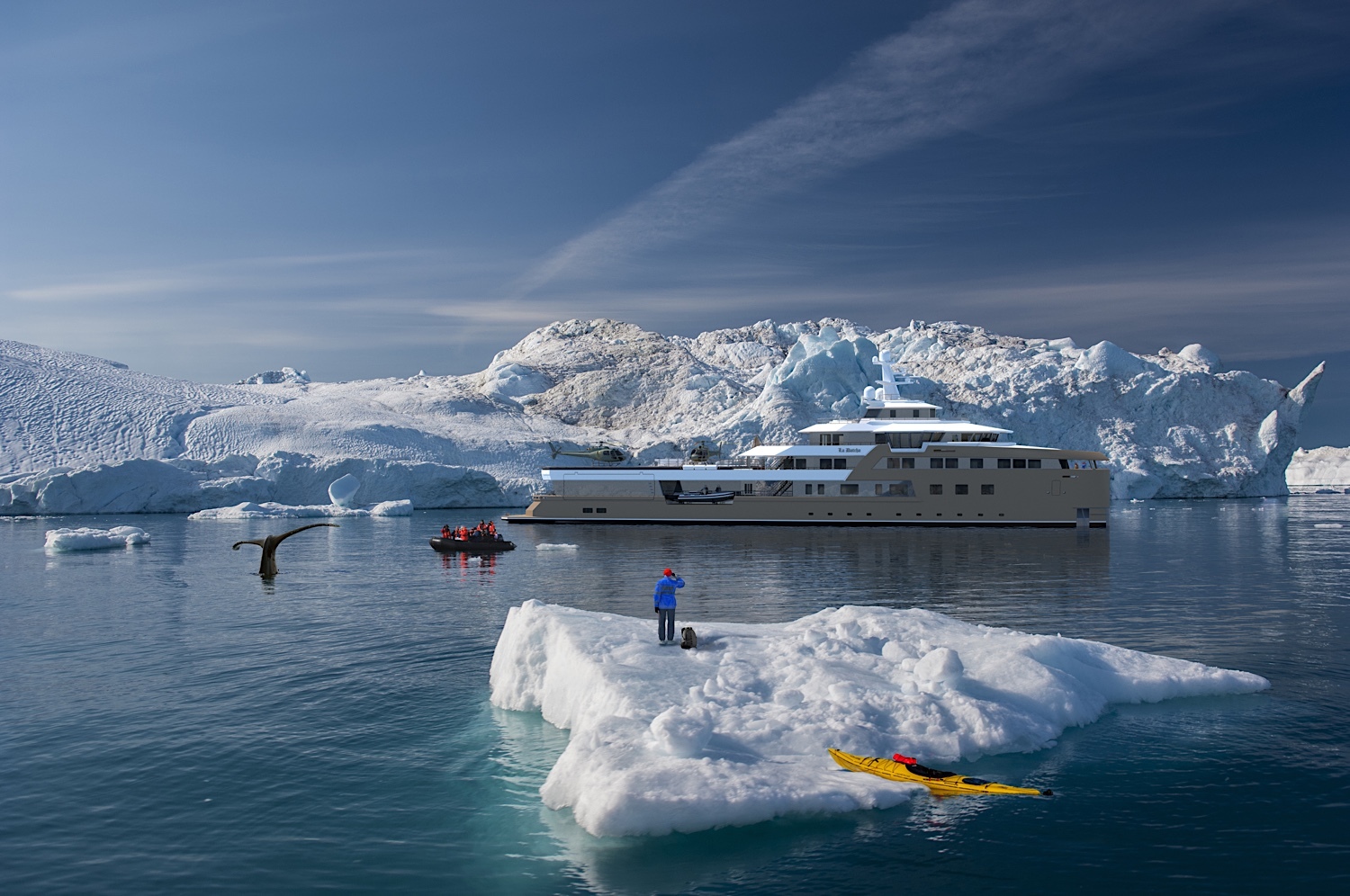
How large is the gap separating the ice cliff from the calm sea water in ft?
189

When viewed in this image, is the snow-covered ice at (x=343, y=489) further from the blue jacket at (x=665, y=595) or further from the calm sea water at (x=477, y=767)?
the blue jacket at (x=665, y=595)

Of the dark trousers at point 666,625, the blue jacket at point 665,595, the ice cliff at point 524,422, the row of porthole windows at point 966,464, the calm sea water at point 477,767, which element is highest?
the ice cliff at point 524,422

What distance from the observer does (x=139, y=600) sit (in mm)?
27625

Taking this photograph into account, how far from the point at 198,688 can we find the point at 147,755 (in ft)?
13.0

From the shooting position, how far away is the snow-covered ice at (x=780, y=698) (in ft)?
33.8

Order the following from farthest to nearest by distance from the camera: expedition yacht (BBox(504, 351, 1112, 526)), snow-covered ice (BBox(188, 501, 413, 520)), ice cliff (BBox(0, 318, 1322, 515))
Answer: ice cliff (BBox(0, 318, 1322, 515)), snow-covered ice (BBox(188, 501, 413, 520)), expedition yacht (BBox(504, 351, 1112, 526))

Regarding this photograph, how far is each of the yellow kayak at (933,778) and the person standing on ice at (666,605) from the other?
4.50 meters

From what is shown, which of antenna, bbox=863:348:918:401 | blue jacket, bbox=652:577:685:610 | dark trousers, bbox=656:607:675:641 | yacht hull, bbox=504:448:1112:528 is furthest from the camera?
antenna, bbox=863:348:918:401

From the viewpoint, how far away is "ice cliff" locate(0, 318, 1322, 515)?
276 feet

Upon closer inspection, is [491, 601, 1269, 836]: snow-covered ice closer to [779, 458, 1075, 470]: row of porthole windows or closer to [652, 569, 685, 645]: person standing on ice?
[652, 569, 685, 645]: person standing on ice

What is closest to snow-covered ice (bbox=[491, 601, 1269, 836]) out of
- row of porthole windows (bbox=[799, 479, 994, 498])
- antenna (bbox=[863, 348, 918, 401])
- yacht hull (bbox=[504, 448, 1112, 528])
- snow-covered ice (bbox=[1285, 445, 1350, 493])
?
yacht hull (bbox=[504, 448, 1112, 528])

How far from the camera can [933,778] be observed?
10.9 meters

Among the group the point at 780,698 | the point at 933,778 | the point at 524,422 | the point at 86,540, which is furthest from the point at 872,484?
the point at 524,422

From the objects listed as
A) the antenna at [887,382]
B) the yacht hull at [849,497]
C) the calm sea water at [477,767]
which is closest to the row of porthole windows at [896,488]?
the yacht hull at [849,497]
